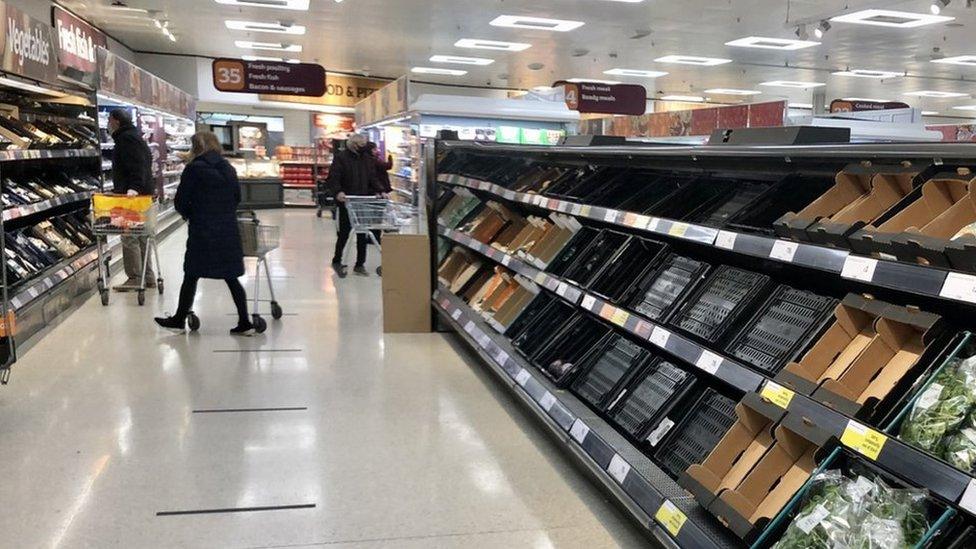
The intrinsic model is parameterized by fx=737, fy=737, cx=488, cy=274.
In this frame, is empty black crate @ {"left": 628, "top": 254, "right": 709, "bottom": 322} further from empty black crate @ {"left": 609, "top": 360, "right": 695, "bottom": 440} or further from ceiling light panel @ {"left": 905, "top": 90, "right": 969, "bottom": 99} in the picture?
ceiling light panel @ {"left": 905, "top": 90, "right": 969, "bottom": 99}

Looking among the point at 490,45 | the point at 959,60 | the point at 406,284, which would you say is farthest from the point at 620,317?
Result: the point at 959,60

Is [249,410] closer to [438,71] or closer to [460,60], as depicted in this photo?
[460,60]

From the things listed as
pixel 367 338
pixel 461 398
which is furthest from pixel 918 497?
pixel 367 338

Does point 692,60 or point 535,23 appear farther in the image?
point 692,60

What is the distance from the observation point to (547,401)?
11.3 ft

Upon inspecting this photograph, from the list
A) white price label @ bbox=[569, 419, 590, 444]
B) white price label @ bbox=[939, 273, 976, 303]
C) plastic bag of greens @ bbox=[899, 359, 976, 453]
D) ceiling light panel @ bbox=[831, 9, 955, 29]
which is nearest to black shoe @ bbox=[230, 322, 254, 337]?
white price label @ bbox=[569, 419, 590, 444]

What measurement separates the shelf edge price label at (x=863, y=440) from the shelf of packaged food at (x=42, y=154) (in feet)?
17.5

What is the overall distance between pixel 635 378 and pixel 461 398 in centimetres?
145

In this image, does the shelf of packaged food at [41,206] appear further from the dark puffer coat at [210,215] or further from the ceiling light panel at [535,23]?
the ceiling light panel at [535,23]

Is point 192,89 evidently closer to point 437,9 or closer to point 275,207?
point 275,207

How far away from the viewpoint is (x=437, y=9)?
38.9ft

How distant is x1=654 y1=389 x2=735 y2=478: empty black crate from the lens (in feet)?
8.69

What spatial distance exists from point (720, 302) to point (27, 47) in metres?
5.62

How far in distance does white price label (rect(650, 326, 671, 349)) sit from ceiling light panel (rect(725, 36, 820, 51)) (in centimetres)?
1203
